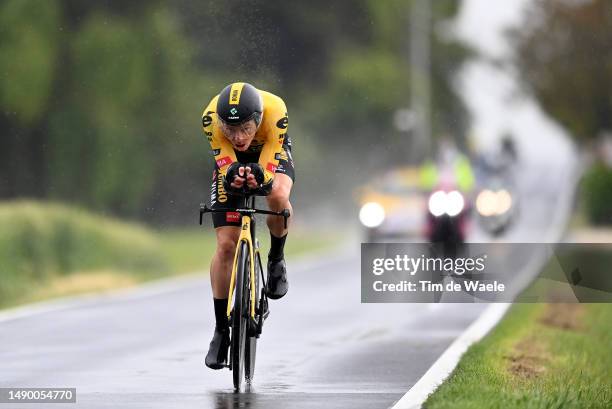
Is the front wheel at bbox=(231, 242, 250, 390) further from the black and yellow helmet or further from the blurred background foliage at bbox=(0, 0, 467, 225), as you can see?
the blurred background foliage at bbox=(0, 0, 467, 225)

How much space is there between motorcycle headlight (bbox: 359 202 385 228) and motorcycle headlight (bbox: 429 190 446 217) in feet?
26.6

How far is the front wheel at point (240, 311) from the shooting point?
9.70 metres

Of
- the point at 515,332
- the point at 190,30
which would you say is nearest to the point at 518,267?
the point at 515,332

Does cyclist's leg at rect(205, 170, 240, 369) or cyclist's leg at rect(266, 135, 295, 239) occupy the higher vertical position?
cyclist's leg at rect(266, 135, 295, 239)

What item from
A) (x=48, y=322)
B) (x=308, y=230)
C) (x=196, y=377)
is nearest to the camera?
(x=196, y=377)

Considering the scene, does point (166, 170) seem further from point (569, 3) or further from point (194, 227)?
point (569, 3)

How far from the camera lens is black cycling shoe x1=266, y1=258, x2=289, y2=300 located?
10469 millimetres

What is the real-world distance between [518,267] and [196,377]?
14358 millimetres

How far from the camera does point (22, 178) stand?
38.6m

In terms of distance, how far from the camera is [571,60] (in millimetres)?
57000

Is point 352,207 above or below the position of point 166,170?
above

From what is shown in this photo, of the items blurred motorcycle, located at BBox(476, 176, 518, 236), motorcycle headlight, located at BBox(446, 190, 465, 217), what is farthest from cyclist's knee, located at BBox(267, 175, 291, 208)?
blurred motorcycle, located at BBox(476, 176, 518, 236)

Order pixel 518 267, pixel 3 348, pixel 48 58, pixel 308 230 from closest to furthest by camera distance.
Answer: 1. pixel 3 348
2. pixel 518 267
3. pixel 48 58
4. pixel 308 230

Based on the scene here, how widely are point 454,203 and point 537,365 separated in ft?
35.1
